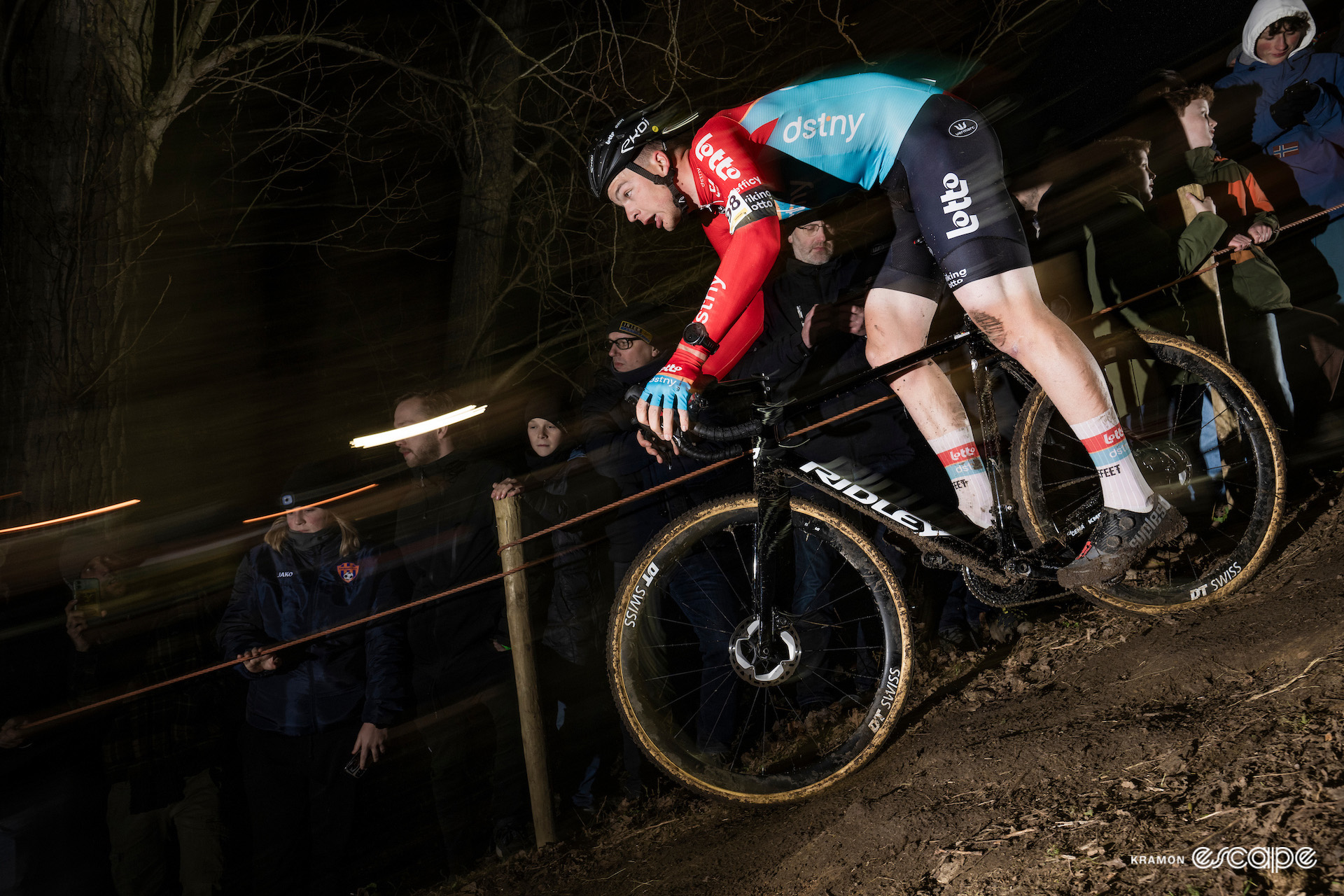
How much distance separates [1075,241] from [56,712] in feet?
21.1

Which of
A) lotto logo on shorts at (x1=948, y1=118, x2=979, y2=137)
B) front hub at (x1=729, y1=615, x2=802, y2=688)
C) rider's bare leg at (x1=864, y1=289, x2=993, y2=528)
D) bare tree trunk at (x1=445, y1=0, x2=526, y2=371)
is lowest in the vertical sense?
front hub at (x1=729, y1=615, x2=802, y2=688)

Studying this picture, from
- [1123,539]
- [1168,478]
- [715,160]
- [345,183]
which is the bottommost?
[1123,539]

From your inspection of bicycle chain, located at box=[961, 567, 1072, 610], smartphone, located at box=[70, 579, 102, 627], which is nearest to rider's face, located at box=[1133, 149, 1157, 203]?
bicycle chain, located at box=[961, 567, 1072, 610]

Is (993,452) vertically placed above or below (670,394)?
below

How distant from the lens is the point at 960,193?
2.66 metres

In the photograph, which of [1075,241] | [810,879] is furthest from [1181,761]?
[1075,241]

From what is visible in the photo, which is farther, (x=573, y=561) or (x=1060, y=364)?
(x=573, y=561)

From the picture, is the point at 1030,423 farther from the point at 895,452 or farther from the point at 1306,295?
the point at 1306,295

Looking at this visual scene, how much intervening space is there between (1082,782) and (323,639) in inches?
150

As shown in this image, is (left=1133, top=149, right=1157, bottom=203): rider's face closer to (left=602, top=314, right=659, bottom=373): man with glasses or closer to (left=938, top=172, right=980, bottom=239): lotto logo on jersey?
(left=938, top=172, right=980, bottom=239): lotto logo on jersey

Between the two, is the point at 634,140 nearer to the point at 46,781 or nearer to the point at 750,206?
the point at 750,206

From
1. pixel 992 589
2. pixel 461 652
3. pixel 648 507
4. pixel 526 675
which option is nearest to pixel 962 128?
pixel 992 589

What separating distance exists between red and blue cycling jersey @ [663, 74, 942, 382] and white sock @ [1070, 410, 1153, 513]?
1.21m

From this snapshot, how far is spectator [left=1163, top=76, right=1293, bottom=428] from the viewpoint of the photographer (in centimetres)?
428
